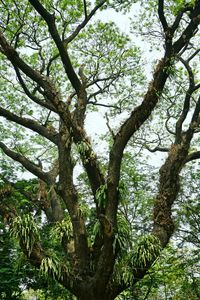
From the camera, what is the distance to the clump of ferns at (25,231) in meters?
6.49

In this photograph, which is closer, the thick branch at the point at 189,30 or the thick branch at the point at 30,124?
the thick branch at the point at 189,30

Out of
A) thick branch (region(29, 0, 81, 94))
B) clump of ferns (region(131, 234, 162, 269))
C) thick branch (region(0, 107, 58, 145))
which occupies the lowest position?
clump of ferns (region(131, 234, 162, 269))

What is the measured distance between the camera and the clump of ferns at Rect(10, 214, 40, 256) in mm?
6490

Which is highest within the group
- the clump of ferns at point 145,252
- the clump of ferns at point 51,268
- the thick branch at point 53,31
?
the thick branch at point 53,31

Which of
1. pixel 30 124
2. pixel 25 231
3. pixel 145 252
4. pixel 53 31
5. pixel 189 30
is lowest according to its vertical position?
pixel 145 252

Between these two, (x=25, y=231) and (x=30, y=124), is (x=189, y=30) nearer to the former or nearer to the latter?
(x=30, y=124)

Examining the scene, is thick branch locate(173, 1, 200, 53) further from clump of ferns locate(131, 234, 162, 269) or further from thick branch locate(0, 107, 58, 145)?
clump of ferns locate(131, 234, 162, 269)

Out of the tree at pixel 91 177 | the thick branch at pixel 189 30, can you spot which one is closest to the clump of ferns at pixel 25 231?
the tree at pixel 91 177

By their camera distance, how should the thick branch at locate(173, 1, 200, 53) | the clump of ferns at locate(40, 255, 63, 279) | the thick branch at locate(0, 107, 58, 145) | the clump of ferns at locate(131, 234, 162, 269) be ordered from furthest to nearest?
the thick branch at locate(0, 107, 58, 145) < the thick branch at locate(173, 1, 200, 53) < the clump of ferns at locate(131, 234, 162, 269) < the clump of ferns at locate(40, 255, 63, 279)

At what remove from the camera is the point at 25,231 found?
6.52m

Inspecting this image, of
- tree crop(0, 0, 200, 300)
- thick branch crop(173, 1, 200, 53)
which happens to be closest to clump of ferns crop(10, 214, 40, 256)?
tree crop(0, 0, 200, 300)

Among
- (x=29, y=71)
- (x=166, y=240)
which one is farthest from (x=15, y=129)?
(x=166, y=240)

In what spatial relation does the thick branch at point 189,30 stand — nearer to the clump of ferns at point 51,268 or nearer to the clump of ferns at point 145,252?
the clump of ferns at point 145,252

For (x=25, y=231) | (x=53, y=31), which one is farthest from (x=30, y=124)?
(x=25, y=231)
